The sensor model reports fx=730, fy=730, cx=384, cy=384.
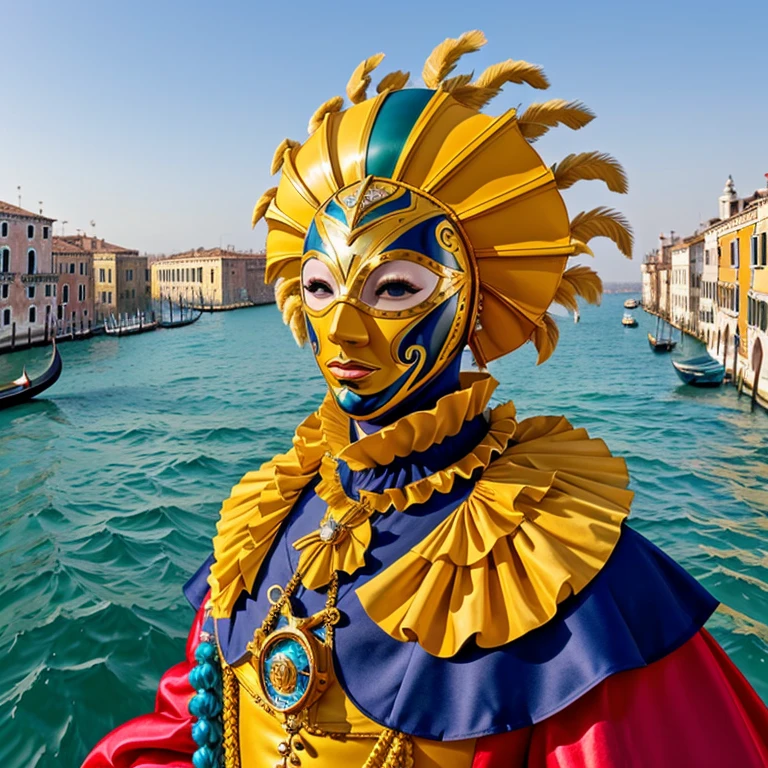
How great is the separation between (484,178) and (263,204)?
556 mm

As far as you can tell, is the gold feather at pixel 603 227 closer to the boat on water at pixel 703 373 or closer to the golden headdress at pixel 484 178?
the golden headdress at pixel 484 178

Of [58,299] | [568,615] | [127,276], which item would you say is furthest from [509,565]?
[127,276]

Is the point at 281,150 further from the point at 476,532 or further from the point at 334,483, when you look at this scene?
the point at 476,532

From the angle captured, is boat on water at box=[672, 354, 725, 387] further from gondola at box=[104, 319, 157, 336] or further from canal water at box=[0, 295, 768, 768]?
gondola at box=[104, 319, 157, 336]

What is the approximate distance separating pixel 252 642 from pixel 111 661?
2.82m

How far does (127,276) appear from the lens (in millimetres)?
50156

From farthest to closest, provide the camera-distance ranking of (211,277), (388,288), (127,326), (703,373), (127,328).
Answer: (211,277)
(127,326)
(127,328)
(703,373)
(388,288)

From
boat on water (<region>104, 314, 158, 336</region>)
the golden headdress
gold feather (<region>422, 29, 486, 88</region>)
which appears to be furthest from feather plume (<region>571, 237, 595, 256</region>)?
boat on water (<region>104, 314, 158, 336</region>)

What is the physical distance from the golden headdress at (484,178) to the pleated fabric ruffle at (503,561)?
0.34 m

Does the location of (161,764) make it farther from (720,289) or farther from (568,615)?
(720,289)

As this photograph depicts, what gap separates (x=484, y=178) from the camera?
4.44ft

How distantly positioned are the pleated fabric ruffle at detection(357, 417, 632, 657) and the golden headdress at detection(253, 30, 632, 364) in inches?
13.4

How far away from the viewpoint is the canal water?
12.2ft

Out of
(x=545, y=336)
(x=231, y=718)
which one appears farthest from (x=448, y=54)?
(x=231, y=718)
